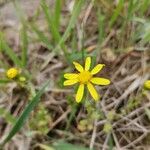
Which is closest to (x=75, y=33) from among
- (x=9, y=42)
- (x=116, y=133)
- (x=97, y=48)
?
(x=97, y=48)

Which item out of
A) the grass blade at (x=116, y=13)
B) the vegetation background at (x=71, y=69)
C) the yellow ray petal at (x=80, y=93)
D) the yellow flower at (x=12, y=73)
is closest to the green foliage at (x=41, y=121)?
the vegetation background at (x=71, y=69)

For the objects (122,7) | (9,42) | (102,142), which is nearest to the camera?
(102,142)

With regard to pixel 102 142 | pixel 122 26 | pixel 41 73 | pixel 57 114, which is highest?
pixel 122 26

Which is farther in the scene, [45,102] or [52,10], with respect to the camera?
[52,10]

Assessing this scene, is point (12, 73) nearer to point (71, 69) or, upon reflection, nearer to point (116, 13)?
point (71, 69)

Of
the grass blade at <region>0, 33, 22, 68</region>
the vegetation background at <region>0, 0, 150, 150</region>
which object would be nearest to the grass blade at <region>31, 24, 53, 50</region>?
the vegetation background at <region>0, 0, 150, 150</region>

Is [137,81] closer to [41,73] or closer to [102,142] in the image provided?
[102,142]

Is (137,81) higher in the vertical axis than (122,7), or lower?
lower

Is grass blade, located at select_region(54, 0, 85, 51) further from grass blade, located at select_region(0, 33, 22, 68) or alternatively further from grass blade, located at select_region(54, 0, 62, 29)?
grass blade, located at select_region(0, 33, 22, 68)

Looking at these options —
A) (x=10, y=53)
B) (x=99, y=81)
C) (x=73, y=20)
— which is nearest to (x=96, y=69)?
(x=99, y=81)
